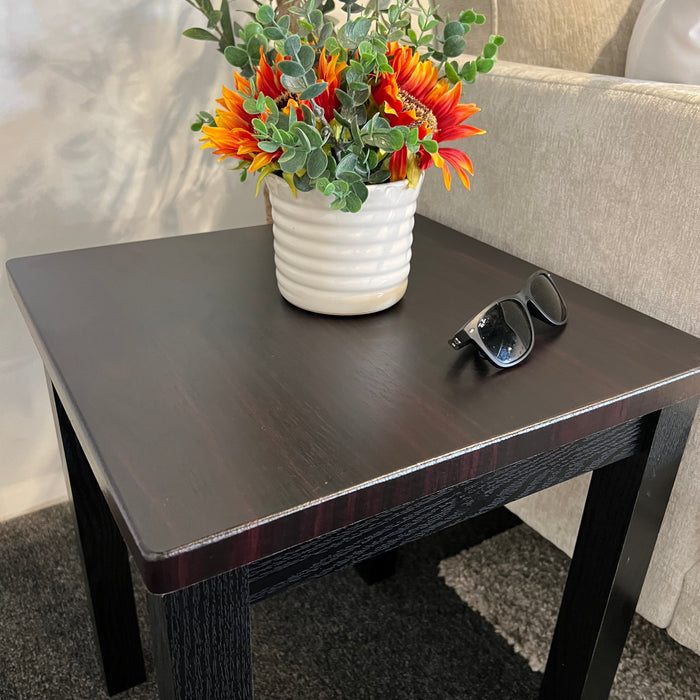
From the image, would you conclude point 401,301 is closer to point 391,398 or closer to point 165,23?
point 391,398

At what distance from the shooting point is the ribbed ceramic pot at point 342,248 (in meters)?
0.65

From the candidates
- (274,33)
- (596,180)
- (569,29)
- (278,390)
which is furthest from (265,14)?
(569,29)

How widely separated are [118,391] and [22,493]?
0.81 m

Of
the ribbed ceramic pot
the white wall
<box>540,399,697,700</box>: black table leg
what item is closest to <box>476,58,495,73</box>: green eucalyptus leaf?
the ribbed ceramic pot

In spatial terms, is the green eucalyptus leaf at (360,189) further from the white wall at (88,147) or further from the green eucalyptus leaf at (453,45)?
the white wall at (88,147)

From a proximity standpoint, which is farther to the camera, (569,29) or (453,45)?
(569,29)

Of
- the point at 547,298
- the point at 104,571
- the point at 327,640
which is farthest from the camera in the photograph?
the point at 327,640

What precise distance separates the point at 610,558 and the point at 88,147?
92cm

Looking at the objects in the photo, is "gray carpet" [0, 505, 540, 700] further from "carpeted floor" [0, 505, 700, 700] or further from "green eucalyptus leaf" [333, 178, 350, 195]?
"green eucalyptus leaf" [333, 178, 350, 195]

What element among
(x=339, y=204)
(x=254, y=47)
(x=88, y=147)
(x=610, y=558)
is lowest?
(x=610, y=558)

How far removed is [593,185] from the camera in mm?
809

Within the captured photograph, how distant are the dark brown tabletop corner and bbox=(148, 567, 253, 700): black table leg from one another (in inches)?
1.3

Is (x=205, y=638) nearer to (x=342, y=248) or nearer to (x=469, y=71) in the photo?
(x=342, y=248)

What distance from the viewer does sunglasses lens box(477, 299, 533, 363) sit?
0.62 m
